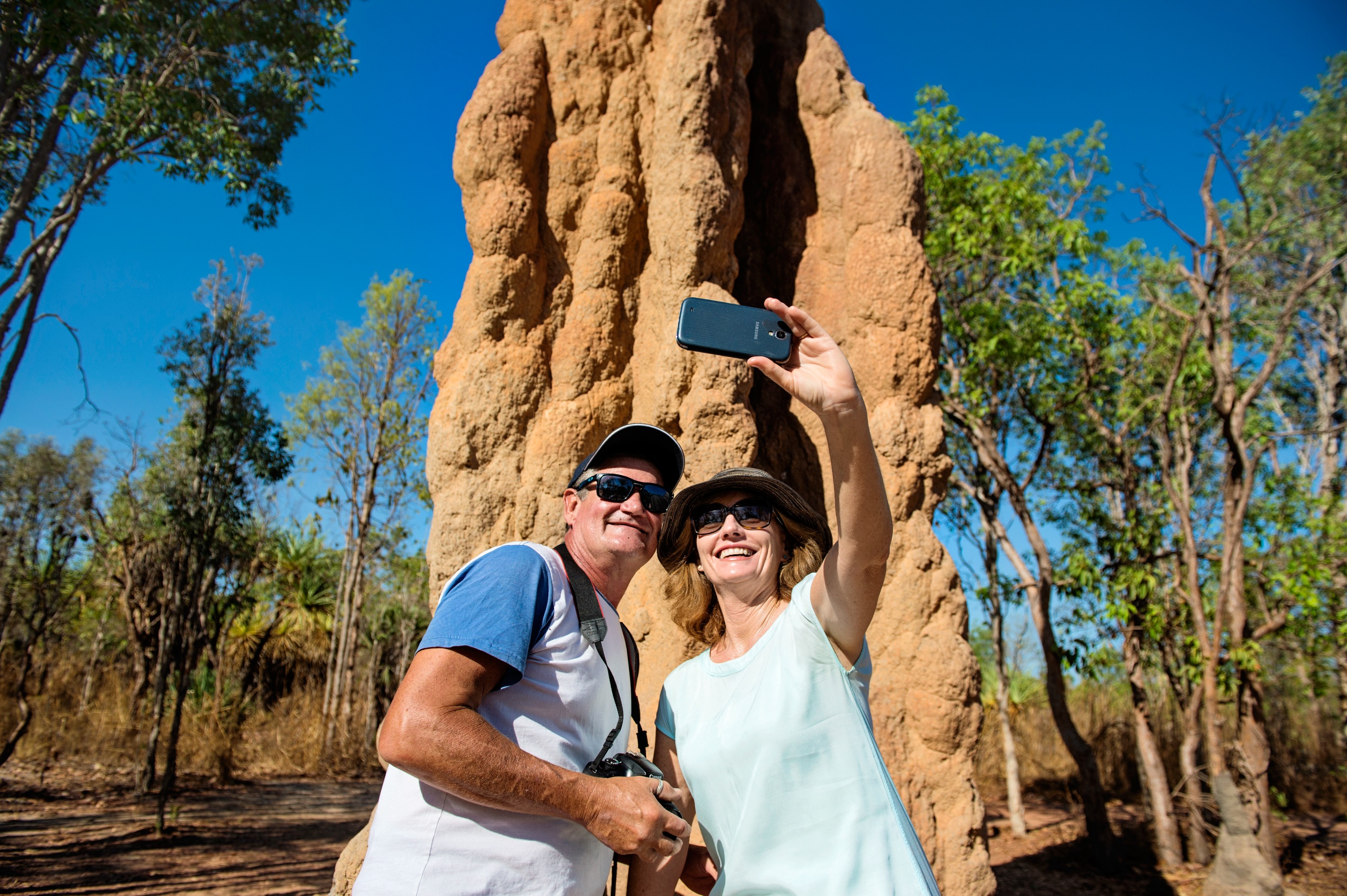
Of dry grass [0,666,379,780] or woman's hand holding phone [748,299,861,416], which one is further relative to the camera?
dry grass [0,666,379,780]

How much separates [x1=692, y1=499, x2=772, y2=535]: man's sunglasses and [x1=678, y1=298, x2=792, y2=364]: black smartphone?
437 millimetres

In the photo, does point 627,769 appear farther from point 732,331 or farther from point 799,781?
point 732,331

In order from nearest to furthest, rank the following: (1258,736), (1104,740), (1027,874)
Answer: (1258,736) < (1027,874) < (1104,740)

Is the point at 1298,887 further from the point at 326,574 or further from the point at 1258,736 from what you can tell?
the point at 326,574

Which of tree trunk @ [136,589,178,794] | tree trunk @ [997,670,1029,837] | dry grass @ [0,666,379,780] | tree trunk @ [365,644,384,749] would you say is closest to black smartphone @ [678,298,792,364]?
tree trunk @ [136,589,178,794]

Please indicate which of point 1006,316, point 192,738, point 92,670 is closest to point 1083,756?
point 1006,316

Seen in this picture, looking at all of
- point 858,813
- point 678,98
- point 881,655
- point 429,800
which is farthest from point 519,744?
point 678,98

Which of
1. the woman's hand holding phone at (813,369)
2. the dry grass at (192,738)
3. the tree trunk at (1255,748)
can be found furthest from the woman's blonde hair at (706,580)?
the dry grass at (192,738)

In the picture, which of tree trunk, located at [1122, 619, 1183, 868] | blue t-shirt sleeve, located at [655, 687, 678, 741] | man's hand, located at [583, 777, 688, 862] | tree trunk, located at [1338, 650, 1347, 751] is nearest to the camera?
man's hand, located at [583, 777, 688, 862]

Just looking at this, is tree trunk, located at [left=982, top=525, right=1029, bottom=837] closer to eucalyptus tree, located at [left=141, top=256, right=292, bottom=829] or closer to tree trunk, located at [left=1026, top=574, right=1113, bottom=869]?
tree trunk, located at [left=1026, top=574, right=1113, bottom=869]

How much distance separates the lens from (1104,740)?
11.3 meters

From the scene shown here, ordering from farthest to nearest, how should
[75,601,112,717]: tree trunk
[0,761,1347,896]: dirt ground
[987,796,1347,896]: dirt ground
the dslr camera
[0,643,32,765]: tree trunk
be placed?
[75,601,112,717]: tree trunk → [987,796,1347,896]: dirt ground → [0,643,32,765]: tree trunk → [0,761,1347,896]: dirt ground → the dslr camera

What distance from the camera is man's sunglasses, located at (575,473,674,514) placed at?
6.24 feet

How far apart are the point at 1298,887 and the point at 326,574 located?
16179mm
